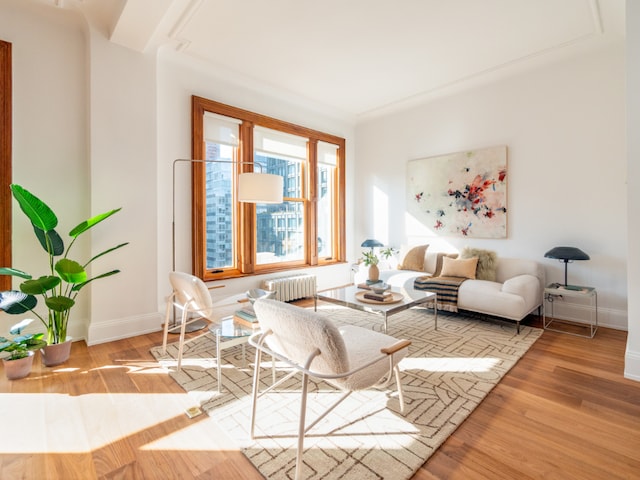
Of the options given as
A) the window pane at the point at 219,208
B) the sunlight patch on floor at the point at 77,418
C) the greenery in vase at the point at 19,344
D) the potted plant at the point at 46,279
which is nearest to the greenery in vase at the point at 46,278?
the potted plant at the point at 46,279

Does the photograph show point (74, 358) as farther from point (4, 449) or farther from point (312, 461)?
point (312, 461)

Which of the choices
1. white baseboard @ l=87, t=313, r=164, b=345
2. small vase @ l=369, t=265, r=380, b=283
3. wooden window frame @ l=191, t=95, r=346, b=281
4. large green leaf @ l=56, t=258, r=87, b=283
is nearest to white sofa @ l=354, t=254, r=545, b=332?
small vase @ l=369, t=265, r=380, b=283

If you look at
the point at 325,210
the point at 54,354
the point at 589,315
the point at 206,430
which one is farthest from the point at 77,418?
the point at 589,315

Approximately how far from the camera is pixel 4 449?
175 cm

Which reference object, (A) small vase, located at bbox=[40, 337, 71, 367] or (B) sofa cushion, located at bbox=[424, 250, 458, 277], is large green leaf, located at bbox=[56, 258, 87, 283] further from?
(B) sofa cushion, located at bbox=[424, 250, 458, 277]

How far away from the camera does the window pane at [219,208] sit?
4.32m

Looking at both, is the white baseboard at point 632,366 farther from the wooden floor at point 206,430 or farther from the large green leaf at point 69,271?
the large green leaf at point 69,271

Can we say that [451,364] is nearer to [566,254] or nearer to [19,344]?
[566,254]

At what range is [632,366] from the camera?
2.51 meters

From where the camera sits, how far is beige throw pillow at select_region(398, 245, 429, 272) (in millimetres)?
4926

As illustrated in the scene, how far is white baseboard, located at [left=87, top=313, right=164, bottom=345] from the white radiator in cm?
154

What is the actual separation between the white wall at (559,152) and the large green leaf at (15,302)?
4.88 metres

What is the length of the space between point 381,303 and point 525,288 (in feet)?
5.49

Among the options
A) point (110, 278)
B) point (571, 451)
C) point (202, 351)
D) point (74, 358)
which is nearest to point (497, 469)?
point (571, 451)
